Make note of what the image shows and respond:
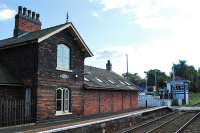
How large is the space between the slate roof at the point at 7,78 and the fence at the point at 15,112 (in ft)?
3.79

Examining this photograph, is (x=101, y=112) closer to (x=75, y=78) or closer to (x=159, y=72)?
(x=75, y=78)

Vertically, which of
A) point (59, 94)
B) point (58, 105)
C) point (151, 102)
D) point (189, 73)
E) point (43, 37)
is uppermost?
point (189, 73)

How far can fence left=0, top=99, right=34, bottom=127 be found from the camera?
1834cm

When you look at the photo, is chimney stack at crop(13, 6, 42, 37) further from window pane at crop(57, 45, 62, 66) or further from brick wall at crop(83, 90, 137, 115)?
brick wall at crop(83, 90, 137, 115)

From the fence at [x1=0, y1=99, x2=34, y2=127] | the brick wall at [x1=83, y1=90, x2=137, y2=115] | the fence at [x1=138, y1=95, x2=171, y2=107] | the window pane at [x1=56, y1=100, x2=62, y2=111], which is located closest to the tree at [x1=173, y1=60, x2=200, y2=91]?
the fence at [x1=138, y1=95, x2=171, y2=107]

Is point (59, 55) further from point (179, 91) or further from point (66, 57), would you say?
point (179, 91)

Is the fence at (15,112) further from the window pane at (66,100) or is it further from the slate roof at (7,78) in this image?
the window pane at (66,100)

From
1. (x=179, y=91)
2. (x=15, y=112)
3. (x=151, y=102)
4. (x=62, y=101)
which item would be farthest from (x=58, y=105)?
(x=179, y=91)

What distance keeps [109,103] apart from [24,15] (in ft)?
38.0

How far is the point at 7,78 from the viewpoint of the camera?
20234 millimetres

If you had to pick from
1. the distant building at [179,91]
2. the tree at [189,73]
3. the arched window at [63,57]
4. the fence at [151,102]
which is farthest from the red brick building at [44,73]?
the tree at [189,73]

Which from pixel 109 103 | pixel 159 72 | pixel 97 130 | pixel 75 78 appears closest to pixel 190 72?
pixel 159 72

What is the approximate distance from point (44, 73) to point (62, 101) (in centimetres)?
288

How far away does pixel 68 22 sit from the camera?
23031 millimetres
